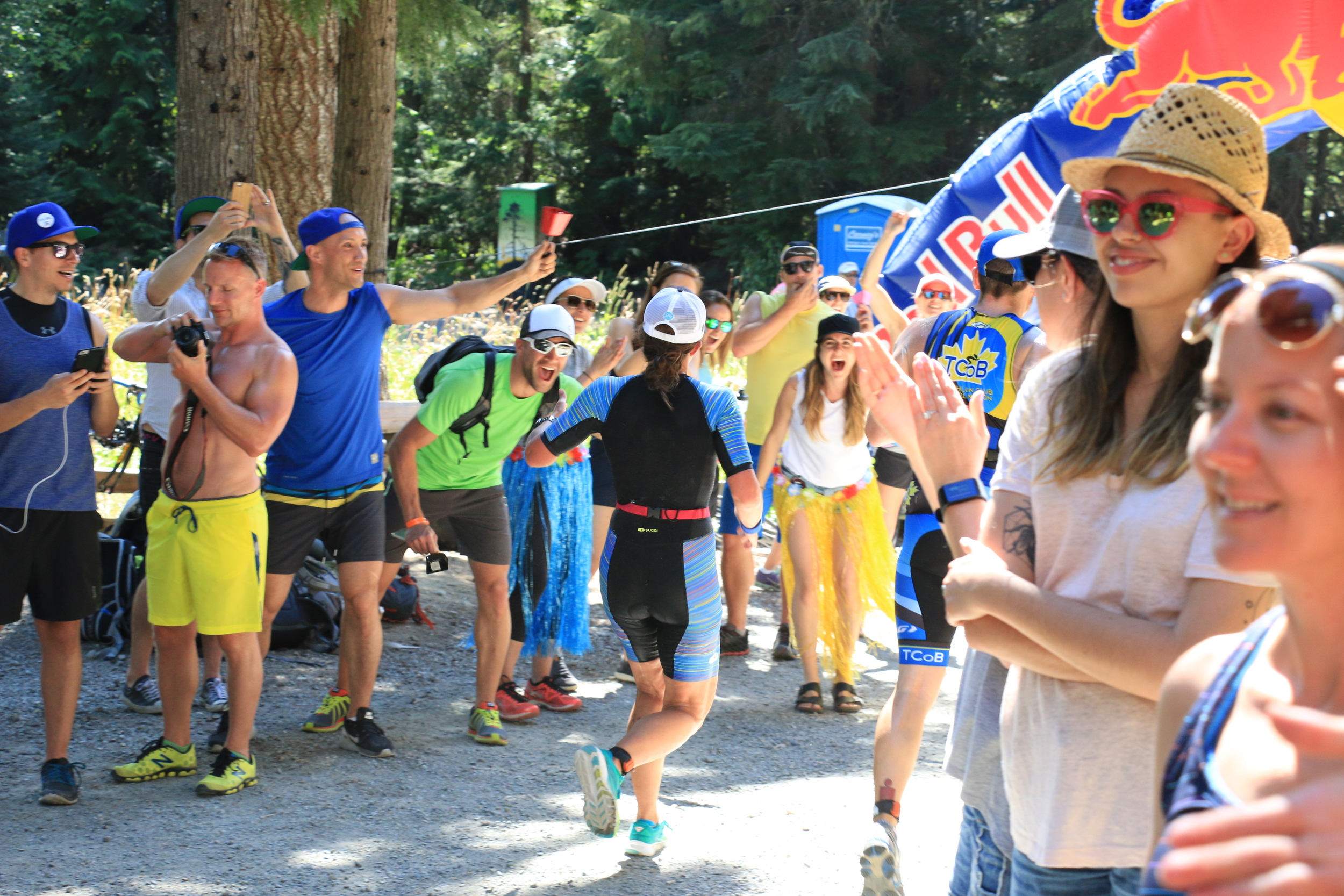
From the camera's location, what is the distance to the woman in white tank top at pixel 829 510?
20.1ft

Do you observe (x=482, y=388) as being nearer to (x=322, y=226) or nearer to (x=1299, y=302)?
(x=322, y=226)

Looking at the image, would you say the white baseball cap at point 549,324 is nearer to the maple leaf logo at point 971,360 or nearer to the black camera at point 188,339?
the black camera at point 188,339

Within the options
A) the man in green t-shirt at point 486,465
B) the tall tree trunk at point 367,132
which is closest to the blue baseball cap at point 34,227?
the man in green t-shirt at point 486,465

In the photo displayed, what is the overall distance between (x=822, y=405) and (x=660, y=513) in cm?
235

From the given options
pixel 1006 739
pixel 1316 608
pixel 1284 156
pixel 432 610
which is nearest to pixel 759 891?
pixel 1006 739

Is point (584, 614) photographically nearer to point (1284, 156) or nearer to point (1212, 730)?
point (1212, 730)

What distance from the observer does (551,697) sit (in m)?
5.90

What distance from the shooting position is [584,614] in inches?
235

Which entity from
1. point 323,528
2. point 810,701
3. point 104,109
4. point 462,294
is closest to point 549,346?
point 462,294

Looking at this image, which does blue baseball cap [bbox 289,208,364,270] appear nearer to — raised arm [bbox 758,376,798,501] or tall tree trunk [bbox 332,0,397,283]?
raised arm [bbox 758,376,798,501]

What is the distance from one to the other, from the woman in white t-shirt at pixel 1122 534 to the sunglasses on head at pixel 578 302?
189 inches

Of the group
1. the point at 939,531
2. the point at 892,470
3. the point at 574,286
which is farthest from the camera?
the point at 892,470

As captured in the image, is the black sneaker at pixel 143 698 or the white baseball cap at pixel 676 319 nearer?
the white baseball cap at pixel 676 319

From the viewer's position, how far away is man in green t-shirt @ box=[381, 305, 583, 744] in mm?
5199
